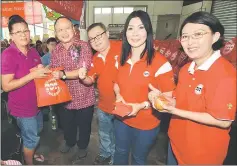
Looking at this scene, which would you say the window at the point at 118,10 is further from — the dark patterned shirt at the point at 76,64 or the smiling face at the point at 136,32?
the smiling face at the point at 136,32

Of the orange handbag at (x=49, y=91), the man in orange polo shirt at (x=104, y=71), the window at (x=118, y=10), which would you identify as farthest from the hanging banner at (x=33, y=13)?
the window at (x=118, y=10)

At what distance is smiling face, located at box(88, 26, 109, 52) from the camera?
2.35 m

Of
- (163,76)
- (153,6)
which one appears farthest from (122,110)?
(153,6)

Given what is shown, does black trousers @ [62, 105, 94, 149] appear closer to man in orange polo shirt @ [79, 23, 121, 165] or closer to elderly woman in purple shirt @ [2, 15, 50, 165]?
man in orange polo shirt @ [79, 23, 121, 165]

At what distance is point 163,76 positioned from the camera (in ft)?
5.85

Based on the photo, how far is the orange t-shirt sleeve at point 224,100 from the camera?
1239mm

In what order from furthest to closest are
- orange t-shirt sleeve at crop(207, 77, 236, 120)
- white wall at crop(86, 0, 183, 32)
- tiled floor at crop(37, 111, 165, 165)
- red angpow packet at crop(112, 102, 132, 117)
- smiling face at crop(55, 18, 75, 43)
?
white wall at crop(86, 0, 183, 32) → tiled floor at crop(37, 111, 165, 165) → smiling face at crop(55, 18, 75, 43) → red angpow packet at crop(112, 102, 132, 117) → orange t-shirt sleeve at crop(207, 77, 236, 120)

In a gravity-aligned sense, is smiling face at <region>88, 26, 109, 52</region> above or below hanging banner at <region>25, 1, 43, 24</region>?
below

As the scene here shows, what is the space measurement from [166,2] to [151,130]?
10.4m

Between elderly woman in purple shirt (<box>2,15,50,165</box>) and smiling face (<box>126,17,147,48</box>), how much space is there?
94cm

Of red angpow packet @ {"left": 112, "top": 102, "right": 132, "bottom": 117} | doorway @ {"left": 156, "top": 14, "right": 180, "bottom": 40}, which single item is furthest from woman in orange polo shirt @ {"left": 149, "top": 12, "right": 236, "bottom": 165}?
doorway @ {"left": 156, "top": 14, "right": 180, "bottom": 40}

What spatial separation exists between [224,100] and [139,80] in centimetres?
77

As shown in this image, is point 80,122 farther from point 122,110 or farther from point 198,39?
point 198,39

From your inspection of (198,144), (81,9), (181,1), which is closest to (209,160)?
(198,144)
